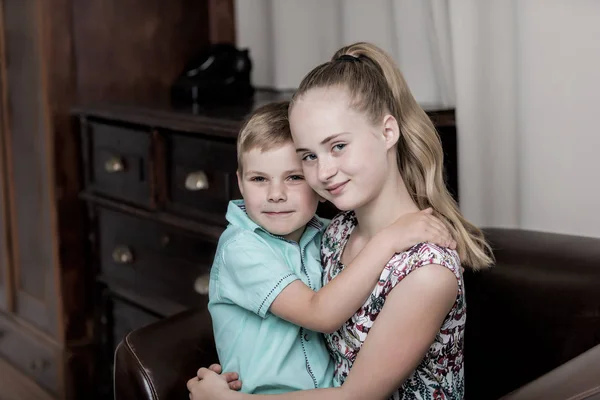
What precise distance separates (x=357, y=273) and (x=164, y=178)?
1.21 meters

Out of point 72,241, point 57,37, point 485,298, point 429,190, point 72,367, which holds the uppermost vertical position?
point 57,37

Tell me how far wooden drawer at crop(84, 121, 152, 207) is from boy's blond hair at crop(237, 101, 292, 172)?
995 mm

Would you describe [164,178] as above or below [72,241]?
above

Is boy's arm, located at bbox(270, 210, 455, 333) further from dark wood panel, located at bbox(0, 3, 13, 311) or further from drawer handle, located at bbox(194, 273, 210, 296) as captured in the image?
dark wood panel, located at bbox(0, 3, 13, 311)

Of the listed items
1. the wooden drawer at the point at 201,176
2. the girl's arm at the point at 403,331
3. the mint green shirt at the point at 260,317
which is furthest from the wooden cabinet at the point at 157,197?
the girl's arm at the point at 403,331

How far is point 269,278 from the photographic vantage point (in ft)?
4.58

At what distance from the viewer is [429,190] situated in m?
1.40

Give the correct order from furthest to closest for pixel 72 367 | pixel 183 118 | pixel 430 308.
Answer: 1. pixel 72 367
2. pixel 183 118
3. pixel 430 308

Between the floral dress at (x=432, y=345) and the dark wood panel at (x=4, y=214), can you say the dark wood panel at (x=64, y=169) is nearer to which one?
the dark wood panel at (x=4, y=214)

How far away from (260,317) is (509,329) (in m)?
0.44

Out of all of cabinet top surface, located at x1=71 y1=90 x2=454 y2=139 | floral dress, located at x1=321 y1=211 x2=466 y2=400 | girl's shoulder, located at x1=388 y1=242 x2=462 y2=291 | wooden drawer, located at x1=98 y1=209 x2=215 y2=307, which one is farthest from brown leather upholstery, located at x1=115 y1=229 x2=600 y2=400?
wooden drawer, located at x1=98 y1=209 x2=215 y2=307

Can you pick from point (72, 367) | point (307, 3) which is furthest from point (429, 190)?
point (72, 367)

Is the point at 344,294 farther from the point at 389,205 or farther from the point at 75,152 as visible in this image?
the point at 75,152

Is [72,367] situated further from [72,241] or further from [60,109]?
[60,109]
